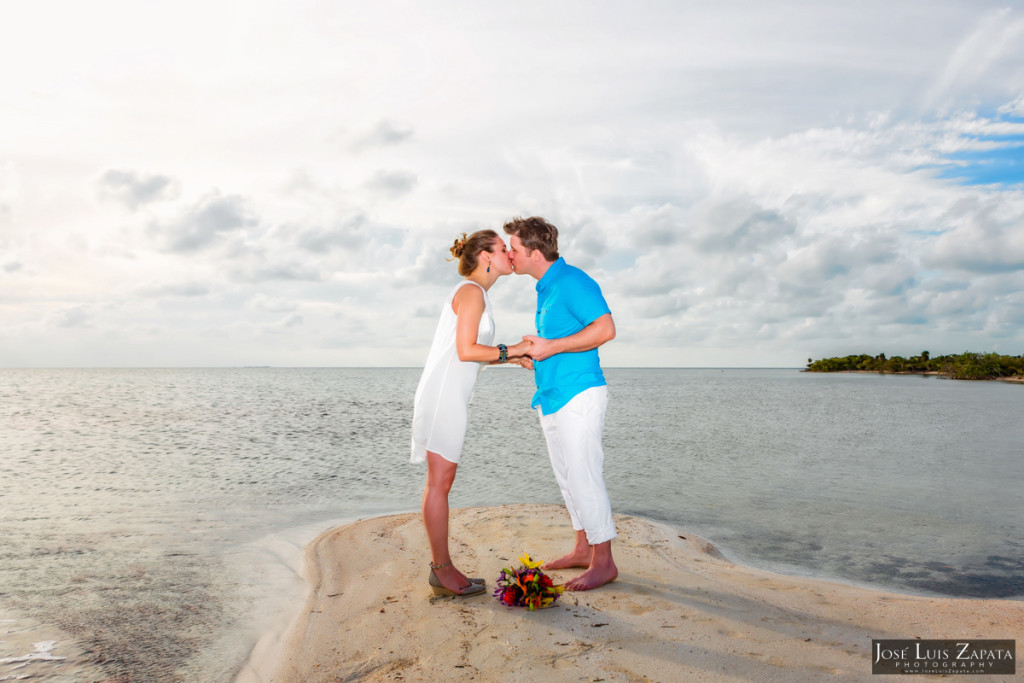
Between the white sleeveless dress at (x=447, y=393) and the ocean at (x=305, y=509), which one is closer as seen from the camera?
the white sleeveless dress at (x=447, y=393)

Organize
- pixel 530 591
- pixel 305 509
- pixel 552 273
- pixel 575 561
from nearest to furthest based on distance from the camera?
pixel 530 591, pixel 552 273, pixel 575 561, pixel 305 509

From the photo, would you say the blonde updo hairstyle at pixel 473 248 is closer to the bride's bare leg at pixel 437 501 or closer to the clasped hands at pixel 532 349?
the clasped hands at pixel 532 349

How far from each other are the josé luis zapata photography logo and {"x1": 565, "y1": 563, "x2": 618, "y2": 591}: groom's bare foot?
178 centimetres

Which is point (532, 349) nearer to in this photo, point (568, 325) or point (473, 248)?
point (568, 325)

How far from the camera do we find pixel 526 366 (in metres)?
4.29

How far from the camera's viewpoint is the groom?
4.23 meters

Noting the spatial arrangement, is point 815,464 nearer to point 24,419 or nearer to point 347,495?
point 347,495

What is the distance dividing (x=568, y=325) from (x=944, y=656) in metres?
3.16

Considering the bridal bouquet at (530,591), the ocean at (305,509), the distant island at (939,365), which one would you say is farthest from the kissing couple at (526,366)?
the distant island at (939,365)

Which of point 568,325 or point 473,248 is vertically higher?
point 473,248

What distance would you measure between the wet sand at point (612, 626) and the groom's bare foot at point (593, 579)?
0.08m

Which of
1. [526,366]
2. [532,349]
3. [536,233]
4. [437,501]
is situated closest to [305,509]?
[437,501]

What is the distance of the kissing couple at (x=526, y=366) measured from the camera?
416 cm

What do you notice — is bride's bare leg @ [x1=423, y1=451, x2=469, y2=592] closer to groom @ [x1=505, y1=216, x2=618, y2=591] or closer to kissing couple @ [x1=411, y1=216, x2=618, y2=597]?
kissing couple @ [x1=411, y1=216, x2=618, y2=597]
